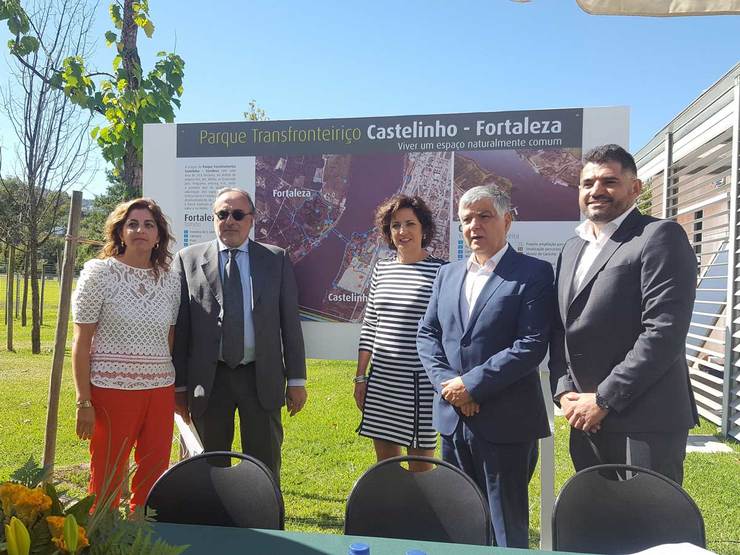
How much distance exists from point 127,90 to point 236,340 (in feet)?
7.43

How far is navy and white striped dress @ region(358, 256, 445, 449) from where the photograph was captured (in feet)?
10.3

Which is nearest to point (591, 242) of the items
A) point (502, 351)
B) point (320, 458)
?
point (502, 351)

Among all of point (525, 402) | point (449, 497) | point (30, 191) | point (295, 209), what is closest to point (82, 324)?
point (295, 209)

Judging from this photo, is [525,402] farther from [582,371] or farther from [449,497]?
[449,497]

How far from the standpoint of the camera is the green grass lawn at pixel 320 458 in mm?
4160

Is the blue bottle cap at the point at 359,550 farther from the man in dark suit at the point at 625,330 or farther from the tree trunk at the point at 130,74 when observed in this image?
the tree trunk at the point at 130,74

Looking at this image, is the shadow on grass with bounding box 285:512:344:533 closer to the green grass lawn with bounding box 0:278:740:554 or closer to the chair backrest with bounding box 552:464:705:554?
the green grass lawn with bounding box 0:278:740:554

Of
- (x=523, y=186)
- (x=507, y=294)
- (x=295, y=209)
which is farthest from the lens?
(x=295, y=209)

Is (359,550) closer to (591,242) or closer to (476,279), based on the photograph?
(476,279)

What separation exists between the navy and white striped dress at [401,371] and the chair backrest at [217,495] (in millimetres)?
1118

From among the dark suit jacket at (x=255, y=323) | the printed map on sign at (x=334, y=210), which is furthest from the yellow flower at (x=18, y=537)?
the printed map on sign at (x=334, y=210)

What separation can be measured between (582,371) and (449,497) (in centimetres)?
92

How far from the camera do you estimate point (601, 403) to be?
2.42m

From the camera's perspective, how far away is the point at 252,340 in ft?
10.4
